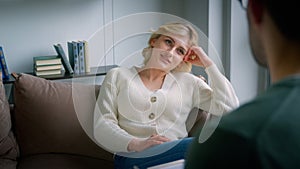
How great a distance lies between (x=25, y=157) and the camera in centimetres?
212

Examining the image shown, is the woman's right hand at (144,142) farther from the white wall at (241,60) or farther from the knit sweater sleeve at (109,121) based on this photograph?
the white wall at (241,60)

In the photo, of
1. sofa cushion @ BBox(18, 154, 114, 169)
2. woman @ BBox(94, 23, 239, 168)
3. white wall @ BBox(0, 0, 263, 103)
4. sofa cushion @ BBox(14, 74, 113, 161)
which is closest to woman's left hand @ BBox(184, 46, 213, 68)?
woman @ BBox(94, 23, 239, 168)

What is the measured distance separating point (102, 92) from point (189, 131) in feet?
1.59

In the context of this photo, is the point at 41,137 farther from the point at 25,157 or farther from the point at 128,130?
the point at 128,130

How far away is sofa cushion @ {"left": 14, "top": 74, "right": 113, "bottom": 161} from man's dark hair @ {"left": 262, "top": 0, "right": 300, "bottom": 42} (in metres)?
1.67

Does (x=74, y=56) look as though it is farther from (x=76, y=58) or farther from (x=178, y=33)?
(x=178, y=33)

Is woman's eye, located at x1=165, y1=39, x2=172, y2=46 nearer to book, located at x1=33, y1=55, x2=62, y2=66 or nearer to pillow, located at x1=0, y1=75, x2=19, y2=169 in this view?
pillow, located at x1=0, y1=75, x2=19, y2=169

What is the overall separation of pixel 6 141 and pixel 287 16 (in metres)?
1.82

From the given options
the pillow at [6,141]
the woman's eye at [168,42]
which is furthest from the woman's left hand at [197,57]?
the pillow at [6,141]

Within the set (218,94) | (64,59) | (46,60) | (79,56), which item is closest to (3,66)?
(46,60)

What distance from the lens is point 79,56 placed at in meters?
2.87

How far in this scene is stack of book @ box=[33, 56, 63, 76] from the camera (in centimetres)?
281

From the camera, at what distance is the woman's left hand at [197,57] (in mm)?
1993

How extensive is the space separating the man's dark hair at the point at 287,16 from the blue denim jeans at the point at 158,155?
4.11 feet
